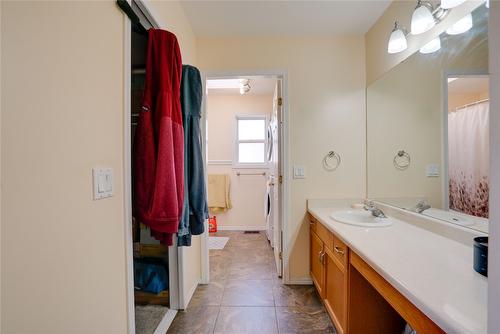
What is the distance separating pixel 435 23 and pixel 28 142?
206cm

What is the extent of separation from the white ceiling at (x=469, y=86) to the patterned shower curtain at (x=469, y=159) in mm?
77

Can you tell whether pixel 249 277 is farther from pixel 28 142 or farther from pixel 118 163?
pixel 28 142

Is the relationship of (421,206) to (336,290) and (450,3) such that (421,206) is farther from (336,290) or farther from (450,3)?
(450,3)

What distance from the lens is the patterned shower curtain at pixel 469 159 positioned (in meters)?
1.09

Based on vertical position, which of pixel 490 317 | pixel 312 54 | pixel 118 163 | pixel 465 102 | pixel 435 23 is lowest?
pixel 490 317

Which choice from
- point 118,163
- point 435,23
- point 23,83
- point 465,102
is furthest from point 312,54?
point 23,83

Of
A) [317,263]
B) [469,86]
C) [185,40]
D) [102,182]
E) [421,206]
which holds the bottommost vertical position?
[317,263]

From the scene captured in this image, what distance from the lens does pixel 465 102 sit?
121cm

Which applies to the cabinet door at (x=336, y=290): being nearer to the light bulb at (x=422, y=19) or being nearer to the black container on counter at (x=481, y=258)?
the black container on counter at (x=481, y=258)

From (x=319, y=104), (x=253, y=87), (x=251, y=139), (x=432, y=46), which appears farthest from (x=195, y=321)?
(x=253, y=87)

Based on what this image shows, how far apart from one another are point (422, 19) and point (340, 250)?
1514 millimetres

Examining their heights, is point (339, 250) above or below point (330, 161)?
below

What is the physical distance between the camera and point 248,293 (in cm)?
206

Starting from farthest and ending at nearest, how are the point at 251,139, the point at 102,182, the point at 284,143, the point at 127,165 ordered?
the point at 251,139, the point at 284,143, the point at 127,165, the point at 102,182
